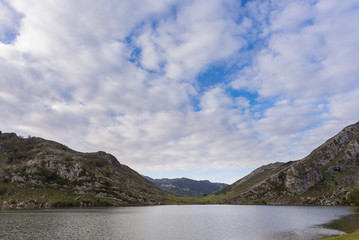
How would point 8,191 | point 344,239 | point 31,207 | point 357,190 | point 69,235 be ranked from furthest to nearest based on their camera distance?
point 8,191 → point 31,207 → point 357,190 → point 69,235 → point 344,239

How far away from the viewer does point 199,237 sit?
59438mm

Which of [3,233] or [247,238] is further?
[3,233]

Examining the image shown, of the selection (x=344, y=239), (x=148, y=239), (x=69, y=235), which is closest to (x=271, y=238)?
(x=344, y=239)

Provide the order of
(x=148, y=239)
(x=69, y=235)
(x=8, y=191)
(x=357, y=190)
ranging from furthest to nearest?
(x=8, y=191), (x=357, y=190), (x=69, y=235), (x=148, y=239)

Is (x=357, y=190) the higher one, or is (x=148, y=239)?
(x=357, y=190)

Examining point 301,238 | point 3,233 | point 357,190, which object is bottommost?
point 301,238

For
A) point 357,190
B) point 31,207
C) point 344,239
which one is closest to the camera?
point 344,239

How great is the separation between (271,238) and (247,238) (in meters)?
6.11

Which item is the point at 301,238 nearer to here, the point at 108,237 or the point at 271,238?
the point at 271,238

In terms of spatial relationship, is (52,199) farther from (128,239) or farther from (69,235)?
(128,239)

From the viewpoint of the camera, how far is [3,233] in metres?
62.3

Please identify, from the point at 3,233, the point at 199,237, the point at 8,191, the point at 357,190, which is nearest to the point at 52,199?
the point at 8,191

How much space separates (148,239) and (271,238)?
3155cm

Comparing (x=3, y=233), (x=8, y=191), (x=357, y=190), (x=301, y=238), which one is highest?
(x=8, y=191)
